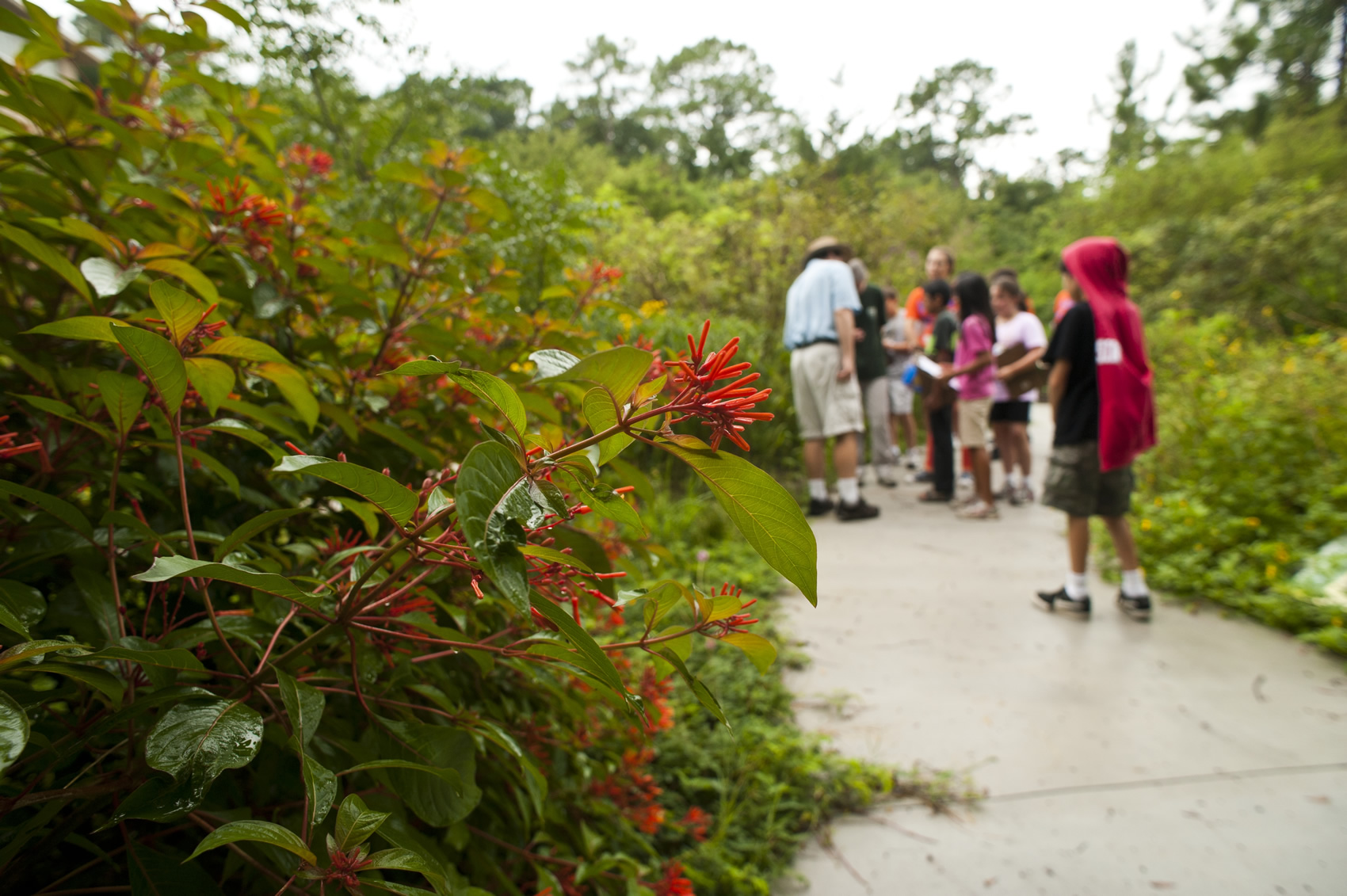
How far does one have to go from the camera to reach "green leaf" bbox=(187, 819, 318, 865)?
0.43 m

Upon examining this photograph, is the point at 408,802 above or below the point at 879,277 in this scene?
below

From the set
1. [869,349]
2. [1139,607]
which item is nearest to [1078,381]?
[1139,607]

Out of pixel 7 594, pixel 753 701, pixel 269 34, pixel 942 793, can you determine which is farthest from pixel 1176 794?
pixel 269 34

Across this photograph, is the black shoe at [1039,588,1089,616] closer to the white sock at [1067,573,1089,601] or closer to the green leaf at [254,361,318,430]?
the white sock at [1067,573,1089,601]

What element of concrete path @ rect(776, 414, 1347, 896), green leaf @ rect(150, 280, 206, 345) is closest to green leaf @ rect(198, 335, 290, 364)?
green leaf @ rect(150, 280, 206, 345)

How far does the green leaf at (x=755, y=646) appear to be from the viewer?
0.68 meters

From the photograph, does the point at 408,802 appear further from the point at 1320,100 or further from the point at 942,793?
the point at 1320,100

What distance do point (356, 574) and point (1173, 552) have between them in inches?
190

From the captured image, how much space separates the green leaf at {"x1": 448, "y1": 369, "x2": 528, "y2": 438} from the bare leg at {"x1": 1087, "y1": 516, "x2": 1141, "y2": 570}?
3600mm

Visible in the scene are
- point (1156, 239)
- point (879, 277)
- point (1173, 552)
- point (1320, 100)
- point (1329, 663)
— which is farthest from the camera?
point (1320, 100)

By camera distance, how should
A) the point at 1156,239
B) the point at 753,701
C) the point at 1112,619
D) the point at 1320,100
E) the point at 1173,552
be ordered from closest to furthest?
the point at 753,701 → the point at 1112,619 → the point at 1173,552 → the point at 1156,239 → the point at 1320,100

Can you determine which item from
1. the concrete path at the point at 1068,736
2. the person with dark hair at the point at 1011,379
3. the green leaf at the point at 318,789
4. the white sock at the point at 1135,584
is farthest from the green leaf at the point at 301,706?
the person with dark hair at the point at 1011,379

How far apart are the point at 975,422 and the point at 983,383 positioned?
34 cm

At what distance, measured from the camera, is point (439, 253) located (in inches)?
47.6
